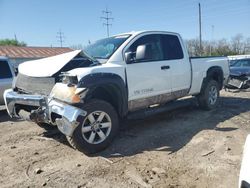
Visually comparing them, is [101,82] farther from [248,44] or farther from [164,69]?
[248,44]

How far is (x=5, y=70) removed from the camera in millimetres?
8688

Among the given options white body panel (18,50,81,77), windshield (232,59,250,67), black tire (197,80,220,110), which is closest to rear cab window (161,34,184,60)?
black tire (197,80,220,110)

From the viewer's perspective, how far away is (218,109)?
25.5 ft

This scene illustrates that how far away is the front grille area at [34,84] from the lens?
15.2 ft

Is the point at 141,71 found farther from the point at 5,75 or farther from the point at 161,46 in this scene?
the point at 5,75

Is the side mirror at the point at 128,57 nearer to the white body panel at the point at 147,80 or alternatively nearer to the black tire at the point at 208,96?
the white body panel at the point at 147,80

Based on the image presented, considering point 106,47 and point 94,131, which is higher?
point 106,47

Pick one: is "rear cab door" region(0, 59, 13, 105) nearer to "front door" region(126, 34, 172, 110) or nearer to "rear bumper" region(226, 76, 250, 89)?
"front door" region(126, 34, 172, 110)

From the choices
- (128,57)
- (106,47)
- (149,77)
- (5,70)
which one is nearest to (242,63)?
(149,77)

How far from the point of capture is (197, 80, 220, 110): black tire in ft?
24.2

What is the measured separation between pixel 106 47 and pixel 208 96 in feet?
11.2

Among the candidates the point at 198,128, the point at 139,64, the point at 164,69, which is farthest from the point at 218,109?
the point at 139,64

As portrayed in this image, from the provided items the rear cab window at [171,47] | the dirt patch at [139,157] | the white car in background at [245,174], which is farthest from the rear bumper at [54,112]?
the rear cab window at [171,47]

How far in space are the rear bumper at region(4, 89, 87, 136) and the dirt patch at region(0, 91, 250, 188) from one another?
1.86ft
